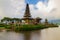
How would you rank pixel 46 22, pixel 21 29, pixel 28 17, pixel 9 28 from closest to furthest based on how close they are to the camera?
pixel 21 29, pixel 9 28, pixel 28 17, pixel 46 22

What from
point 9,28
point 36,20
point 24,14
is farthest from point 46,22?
point 9,28

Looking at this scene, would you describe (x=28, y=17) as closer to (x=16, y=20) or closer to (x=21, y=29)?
(x=16, y=20)

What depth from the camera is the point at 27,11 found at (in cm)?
1775

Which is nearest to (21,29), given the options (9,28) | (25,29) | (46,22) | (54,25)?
(25,29)

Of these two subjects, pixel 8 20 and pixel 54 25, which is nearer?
pixel 8 20

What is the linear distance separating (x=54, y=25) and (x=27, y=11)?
16.1 ft

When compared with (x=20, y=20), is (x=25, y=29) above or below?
below

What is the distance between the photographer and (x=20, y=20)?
58.1 ft

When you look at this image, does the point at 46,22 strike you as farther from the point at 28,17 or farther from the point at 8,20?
the point at 8,20

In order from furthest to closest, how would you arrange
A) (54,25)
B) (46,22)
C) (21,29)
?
(54,25) → (46,22) → (21,29)

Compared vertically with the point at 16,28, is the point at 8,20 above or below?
above

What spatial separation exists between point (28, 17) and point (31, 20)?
18.7 inches

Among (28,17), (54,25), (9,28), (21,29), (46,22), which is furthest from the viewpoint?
(54,25)

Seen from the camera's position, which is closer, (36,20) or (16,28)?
(16,28)
